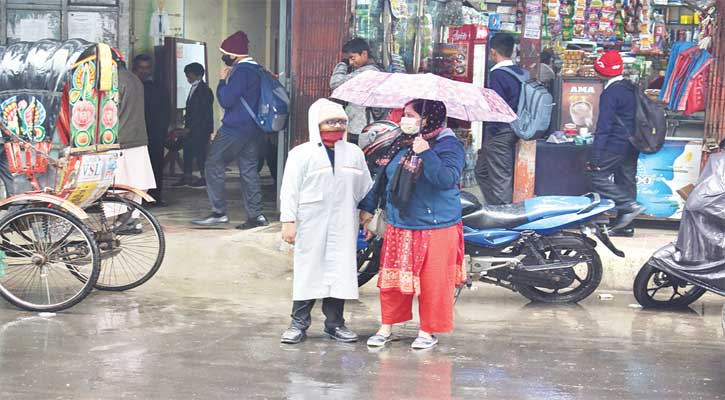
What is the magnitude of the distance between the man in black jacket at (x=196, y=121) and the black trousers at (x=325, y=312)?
22.4 ft

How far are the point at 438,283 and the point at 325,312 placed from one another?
0.82 m

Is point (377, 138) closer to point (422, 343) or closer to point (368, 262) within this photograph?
point (368, 262)

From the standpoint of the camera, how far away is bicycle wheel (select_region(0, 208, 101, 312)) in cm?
808

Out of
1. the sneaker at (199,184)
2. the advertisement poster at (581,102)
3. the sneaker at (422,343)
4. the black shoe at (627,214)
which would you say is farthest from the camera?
the sneaker at (199,184)

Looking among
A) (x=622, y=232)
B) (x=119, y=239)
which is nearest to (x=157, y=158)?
(x=119, y=239)

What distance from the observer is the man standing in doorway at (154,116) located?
40.7ft

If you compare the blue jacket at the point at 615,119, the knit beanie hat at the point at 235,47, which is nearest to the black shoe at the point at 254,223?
the knit beanie hat at the point at 235,47

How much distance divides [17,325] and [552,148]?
5.69 meters

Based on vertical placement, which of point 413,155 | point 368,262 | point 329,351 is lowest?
point 329,351

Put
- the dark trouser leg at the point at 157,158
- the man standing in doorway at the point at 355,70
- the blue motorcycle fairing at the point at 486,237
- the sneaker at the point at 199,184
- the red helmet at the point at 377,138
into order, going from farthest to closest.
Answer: the sneaker at the point at 199,184
the dark trouser leg at the point at 157,158
the man standing in doorway at the point at 355,70
the blue motorcycle fairing at the point at 486,237
the red helmet at the point at 377,138

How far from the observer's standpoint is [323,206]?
731 cm

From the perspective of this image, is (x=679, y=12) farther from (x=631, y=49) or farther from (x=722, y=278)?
(x=722, y=278)

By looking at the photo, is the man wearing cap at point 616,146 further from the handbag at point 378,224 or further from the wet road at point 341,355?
the handbag at point 378,224

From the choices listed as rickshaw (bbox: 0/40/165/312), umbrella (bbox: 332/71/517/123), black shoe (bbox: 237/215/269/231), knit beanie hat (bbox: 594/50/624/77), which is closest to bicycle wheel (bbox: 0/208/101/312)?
rickshaw (bbox: 0/40/165/312)
